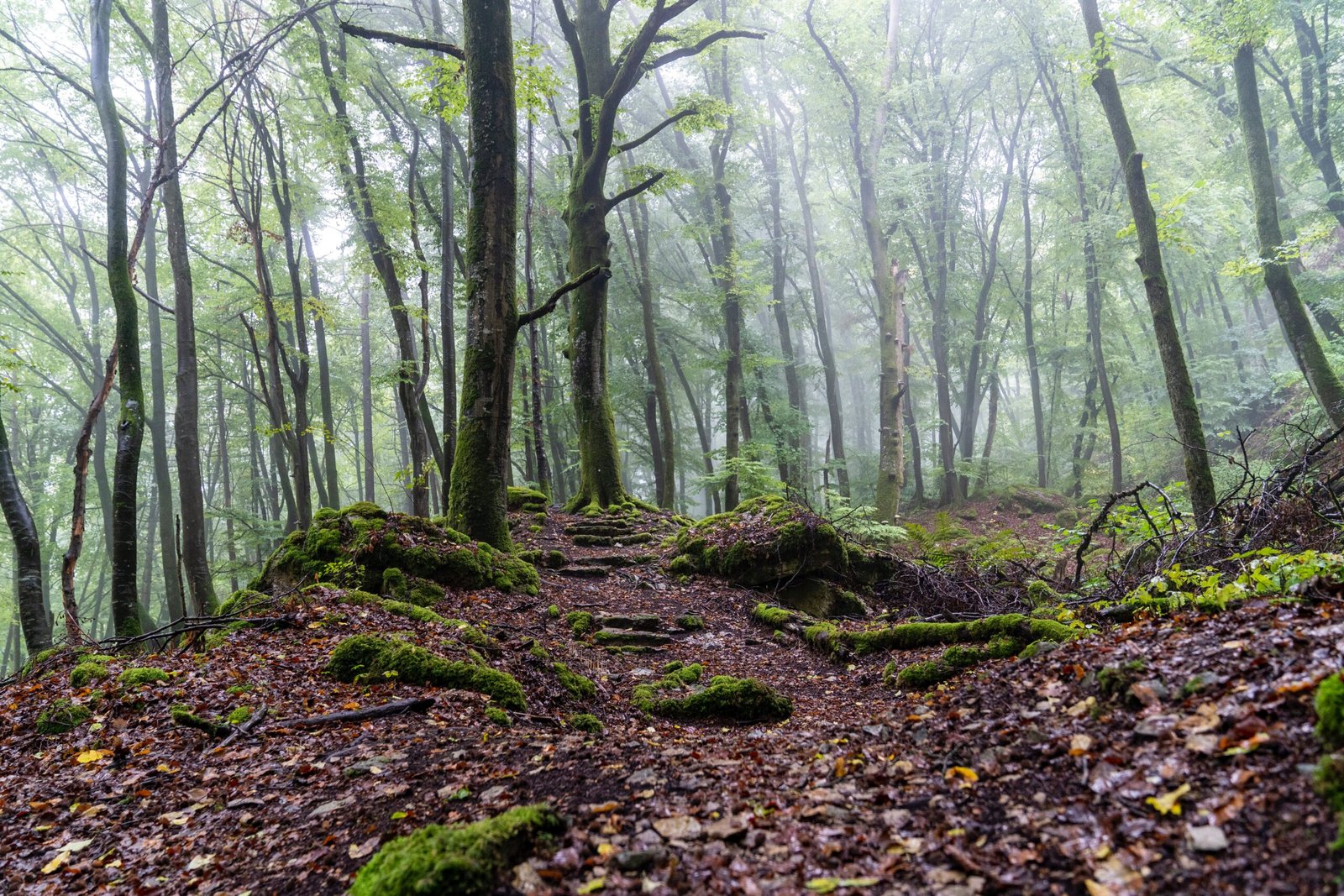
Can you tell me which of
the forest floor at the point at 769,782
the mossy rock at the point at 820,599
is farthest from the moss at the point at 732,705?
the mossy rock at the point at 820,599

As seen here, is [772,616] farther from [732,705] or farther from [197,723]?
[197,723]

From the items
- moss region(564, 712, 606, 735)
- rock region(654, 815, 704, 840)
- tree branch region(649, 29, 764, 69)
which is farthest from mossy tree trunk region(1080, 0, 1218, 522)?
rock region(654, 815, 704, 840)

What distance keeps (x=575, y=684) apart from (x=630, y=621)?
1.95m

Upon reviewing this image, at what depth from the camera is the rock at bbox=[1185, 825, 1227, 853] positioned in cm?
156

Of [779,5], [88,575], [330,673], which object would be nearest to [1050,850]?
[330,673]

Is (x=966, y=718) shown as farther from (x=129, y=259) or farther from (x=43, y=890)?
(x=129, y=259)

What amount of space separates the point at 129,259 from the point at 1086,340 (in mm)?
23907

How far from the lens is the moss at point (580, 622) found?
20.7ft

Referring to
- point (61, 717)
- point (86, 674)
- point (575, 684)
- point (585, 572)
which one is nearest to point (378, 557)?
point (86, 674)

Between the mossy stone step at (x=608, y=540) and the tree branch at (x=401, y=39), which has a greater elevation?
the tree branch at (x=401, y=39)

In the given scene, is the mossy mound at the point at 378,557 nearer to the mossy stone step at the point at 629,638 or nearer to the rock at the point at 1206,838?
the mossy stone step at the point at 629,638

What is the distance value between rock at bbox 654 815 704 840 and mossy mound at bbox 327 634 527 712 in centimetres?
228

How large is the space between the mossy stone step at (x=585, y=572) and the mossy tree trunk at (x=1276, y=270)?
31.9ft

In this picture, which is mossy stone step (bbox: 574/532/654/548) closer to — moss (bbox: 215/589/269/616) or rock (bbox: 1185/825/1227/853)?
moss (bbox: 215/589/269/616)
